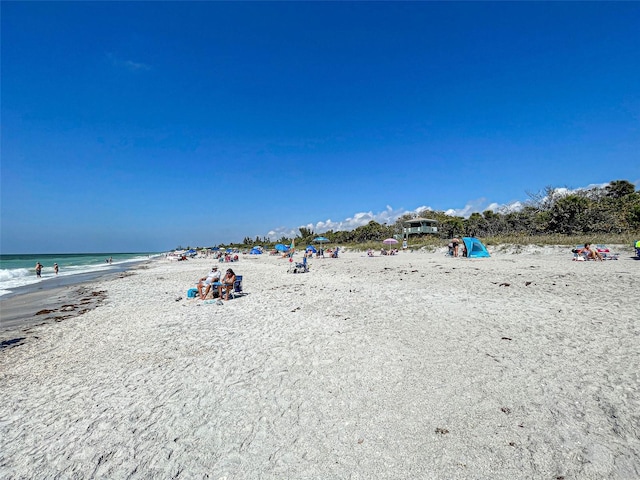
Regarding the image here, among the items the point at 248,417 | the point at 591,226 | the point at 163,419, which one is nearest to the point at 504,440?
the point at 248,417

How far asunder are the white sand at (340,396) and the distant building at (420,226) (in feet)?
147

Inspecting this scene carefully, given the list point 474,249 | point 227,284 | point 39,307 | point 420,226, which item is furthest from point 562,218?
point 39,307

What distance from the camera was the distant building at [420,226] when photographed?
51.1 metres

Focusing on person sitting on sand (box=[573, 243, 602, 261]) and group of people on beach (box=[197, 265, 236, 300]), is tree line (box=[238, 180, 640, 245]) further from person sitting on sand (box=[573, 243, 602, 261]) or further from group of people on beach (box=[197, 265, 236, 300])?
group of people on beach (box=[197, 265, 236, 300])

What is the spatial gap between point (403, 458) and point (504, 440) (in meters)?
1.09

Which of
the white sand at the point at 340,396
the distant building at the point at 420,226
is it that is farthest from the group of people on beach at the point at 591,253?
the distant building at the point at 420,226

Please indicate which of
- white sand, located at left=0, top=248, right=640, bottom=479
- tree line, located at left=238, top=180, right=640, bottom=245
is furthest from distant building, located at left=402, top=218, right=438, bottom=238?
white sand, located at left=0, top=248, right=640, bottom=479

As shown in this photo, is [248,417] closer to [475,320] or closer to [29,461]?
[29,461]

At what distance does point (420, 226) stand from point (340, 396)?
5202 cm

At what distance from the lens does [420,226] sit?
172 ft

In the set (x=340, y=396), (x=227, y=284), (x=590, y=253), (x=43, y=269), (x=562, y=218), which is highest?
(x=562, y=218)

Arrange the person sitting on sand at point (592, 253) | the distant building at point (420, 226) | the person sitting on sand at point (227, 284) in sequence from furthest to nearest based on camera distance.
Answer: the distant building at point (420, 226), the person sitting on sand at point (592, 253), the person sitting on sand at point (227, 284)

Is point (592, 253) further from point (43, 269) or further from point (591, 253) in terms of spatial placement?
point (43, 269)

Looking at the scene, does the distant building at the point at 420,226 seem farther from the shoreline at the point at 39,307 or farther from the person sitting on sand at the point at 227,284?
the shoreline at the point at 39,307
